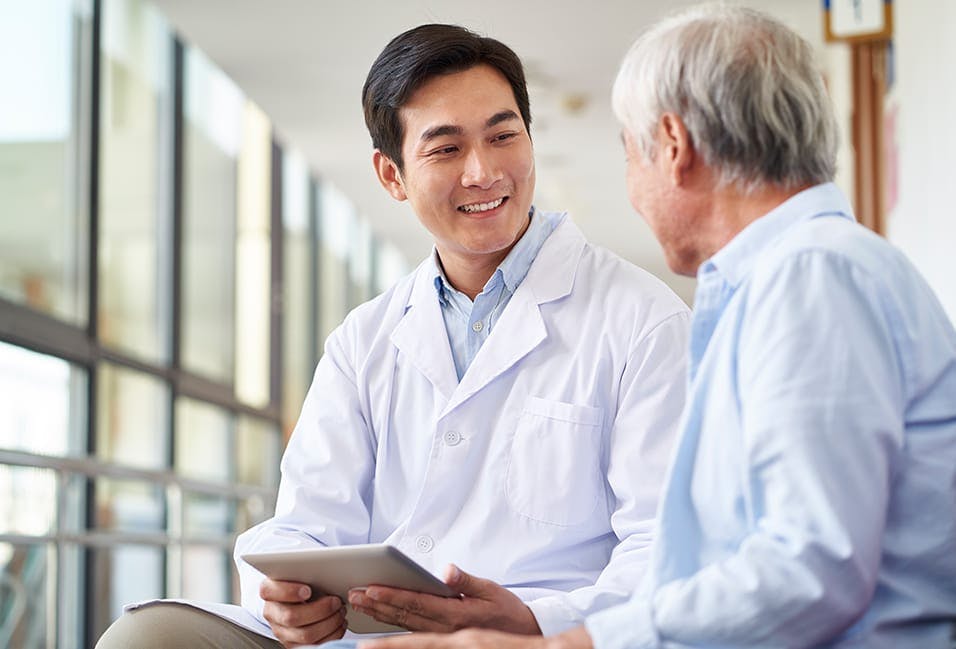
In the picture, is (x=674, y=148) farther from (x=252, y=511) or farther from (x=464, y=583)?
(x=252, y=511)

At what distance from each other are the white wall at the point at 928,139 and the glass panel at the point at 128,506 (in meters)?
3.21

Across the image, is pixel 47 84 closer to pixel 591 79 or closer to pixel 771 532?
pixel 591 79

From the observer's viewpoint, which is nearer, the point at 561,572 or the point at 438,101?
the point at 561,572

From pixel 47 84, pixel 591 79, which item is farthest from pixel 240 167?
→ pixel 47 84

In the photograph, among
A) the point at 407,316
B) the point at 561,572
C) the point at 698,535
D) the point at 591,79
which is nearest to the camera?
the point at 698,535

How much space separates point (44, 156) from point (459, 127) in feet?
10.0

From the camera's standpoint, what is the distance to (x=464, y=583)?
4.95 ft

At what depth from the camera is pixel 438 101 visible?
207 cm

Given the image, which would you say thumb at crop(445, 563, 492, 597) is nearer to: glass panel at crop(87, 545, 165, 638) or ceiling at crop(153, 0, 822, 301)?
ceiling at crop(153, 0, 822, 301)

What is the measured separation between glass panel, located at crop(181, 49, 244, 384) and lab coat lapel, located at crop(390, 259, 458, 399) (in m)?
4.54

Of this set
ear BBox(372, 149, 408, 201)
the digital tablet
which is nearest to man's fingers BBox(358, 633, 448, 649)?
the digital tablet

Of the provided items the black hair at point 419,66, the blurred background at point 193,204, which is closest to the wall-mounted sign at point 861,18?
the blurred background at point 193,204

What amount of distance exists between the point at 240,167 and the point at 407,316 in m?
5.83

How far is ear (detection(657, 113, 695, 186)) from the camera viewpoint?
1271mm
